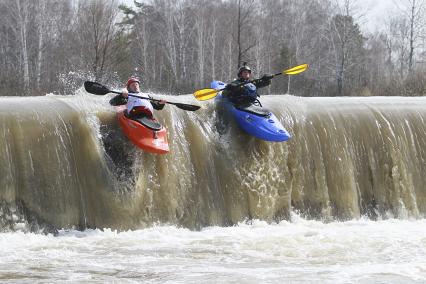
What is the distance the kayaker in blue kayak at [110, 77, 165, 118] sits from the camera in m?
9.68

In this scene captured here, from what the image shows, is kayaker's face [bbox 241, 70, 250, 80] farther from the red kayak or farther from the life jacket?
the red kayak

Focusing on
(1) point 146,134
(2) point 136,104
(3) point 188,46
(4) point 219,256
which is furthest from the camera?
(3) point 188,46

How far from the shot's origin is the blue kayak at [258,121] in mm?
10484

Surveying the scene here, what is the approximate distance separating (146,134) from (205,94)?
5.57 ft

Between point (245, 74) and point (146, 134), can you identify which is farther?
point (245, 74)

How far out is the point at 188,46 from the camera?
38.0m

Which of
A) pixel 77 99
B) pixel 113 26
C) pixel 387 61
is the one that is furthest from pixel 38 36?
pixel 387 61

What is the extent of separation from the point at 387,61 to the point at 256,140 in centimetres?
4512

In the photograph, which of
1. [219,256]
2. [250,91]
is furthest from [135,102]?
[219,256]

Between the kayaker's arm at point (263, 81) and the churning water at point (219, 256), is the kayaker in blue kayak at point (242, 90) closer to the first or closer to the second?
the kayaker's arm at point (263, 81)

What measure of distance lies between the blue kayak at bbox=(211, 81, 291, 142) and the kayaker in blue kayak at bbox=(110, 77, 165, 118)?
1300 millimetres

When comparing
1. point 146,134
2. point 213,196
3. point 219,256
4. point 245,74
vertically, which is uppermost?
point 245,74

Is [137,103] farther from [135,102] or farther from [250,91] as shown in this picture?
[250,91]

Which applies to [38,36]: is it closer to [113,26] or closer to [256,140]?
[113,26]
